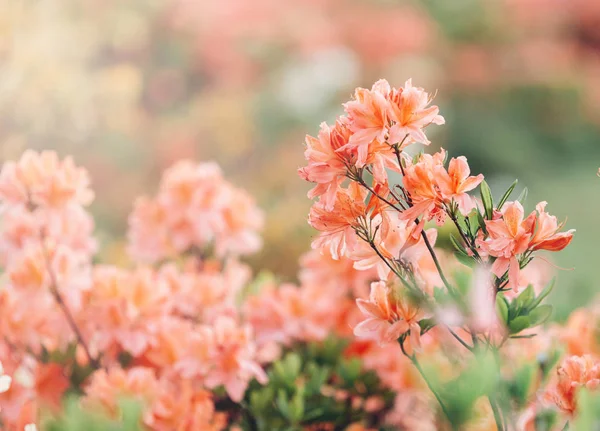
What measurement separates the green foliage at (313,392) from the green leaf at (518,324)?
26 cm

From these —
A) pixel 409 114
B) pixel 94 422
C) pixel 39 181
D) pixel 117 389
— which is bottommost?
pixel 94 422

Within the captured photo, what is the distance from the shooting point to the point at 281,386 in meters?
0.80

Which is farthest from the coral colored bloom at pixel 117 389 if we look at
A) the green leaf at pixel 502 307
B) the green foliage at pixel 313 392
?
the green leaf at pixel 502 307

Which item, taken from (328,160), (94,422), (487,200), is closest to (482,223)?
(487,200)

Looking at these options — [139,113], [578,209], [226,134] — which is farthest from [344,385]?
[578,209]

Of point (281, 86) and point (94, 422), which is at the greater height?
point (281, 86)

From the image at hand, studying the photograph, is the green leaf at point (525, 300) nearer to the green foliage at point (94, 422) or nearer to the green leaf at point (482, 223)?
the green leaf at point (482, 223)

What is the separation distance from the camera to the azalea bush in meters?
0.49

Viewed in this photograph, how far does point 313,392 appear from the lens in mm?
788

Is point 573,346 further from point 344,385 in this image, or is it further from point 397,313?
point 397,313

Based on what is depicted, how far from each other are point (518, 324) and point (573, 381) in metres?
0.06

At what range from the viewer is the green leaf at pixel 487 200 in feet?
1.67

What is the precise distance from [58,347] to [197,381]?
19 cm

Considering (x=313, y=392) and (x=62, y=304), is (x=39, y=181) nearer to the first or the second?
(x=62, y=304)
